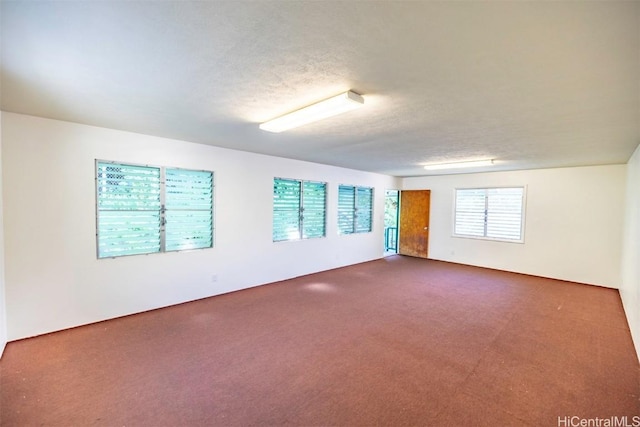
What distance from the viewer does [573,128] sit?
9.54ft

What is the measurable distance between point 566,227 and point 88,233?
8150mm

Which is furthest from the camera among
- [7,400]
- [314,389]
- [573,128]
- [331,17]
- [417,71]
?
[573,128]

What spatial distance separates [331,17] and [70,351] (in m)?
3.70

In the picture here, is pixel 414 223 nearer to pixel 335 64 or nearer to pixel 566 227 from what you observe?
pixel 566 227

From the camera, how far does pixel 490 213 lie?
6555 mm

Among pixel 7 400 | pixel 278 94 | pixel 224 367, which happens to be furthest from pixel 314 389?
pixel 278 94

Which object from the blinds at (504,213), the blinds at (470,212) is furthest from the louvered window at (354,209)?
the blinds at (504,213)

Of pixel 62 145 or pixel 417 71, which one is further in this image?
pixel 62 145

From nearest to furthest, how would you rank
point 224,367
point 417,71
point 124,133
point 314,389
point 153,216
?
point 417,71, point 314,389, point 224,367, point 124,133, point 153,216

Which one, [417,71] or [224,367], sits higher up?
[417,71]

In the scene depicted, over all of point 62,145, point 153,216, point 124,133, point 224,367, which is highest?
point 124,133

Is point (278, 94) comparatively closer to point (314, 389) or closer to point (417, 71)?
point (417, 71)

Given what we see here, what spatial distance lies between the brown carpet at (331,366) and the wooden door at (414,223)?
3.63 meters

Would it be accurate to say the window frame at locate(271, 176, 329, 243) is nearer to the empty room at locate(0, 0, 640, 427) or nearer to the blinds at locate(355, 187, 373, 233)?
the empty room at locate(0, 0, 640, 427)
